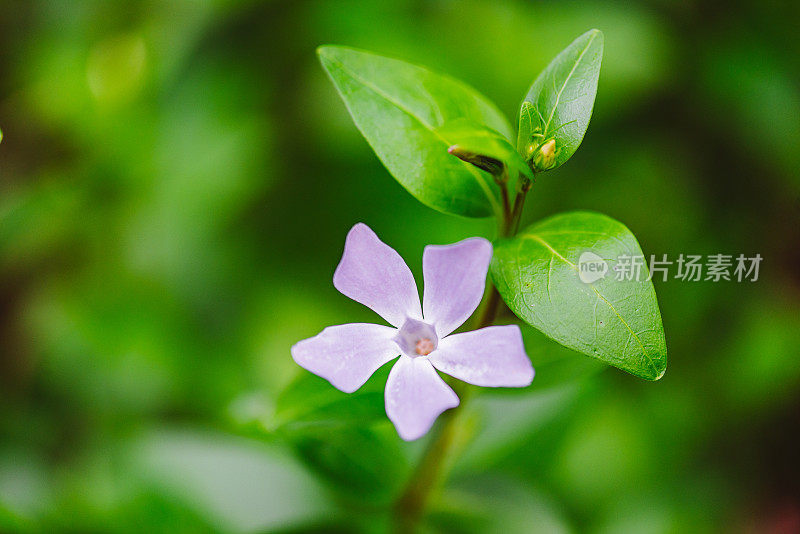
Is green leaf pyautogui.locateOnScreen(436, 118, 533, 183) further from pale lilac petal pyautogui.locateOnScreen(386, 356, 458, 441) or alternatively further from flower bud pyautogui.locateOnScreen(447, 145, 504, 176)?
pale lilac petal pyautogui.locateOnScreen(386, 356, 458, 441)

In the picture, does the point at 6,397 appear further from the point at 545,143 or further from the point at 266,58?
the point at 545,143

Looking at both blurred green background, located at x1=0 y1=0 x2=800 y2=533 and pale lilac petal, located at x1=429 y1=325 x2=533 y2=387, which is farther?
blurred green background, located at x1=0 y1=0 x2=800 y2=533

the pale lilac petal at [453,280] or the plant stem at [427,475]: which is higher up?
the pale lilac petal at [453,280]

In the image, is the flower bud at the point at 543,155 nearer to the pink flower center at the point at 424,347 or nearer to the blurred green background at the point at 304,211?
the pink flower center at the point at 424,347

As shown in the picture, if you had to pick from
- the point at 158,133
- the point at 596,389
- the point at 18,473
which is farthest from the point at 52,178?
the point at 596,389

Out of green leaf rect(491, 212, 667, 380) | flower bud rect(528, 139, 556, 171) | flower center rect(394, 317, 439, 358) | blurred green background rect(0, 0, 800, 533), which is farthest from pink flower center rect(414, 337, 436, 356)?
blurred green background rect(0, 0, 800, 533)

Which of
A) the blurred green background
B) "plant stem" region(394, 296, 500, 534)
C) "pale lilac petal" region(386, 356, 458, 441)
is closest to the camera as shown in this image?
"pale lilac petal" region(386, 356, 458, 441)

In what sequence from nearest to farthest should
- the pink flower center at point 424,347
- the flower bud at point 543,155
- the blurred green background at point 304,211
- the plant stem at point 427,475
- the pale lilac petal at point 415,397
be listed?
the pale lilac petal at point 415,397, the flower bud at point 543,155, the pink flower center at point 424,347, the plant stem at point 427,475, the blurred green background at point 304,211

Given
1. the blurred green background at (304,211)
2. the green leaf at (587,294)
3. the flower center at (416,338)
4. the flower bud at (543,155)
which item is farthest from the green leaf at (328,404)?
the blurred green background at (304,211)
